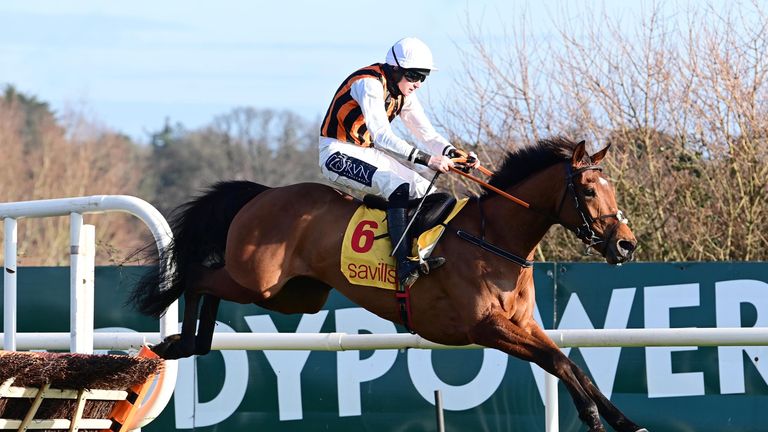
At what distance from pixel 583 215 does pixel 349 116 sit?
1.33 meters

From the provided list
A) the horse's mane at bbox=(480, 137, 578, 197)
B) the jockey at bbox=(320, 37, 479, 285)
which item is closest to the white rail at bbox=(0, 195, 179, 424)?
the jockey at bbox=(320, 37, 479, 285)

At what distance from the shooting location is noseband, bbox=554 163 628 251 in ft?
17.0

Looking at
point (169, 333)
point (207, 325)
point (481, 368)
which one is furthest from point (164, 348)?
point (481, 368)

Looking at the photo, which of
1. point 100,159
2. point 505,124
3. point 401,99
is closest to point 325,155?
point 401,99

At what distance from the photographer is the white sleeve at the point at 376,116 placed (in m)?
5.40

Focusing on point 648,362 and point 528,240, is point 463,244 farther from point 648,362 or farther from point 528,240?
point 648,362

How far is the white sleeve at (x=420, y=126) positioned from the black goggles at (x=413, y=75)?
0.79 ft

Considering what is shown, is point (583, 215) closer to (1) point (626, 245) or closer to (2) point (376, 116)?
(1) point (626, 245)

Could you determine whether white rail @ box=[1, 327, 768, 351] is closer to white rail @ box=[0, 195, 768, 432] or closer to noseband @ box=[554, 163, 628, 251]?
white rail @ box=[0, 195, 768, 432]

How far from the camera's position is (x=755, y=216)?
8805mm

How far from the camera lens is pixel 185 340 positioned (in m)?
5.65

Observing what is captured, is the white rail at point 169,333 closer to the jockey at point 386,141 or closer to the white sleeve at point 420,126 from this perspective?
the jockey at point 386,141

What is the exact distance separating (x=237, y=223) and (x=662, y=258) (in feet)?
14.5

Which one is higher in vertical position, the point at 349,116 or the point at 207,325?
the point at 349,116
